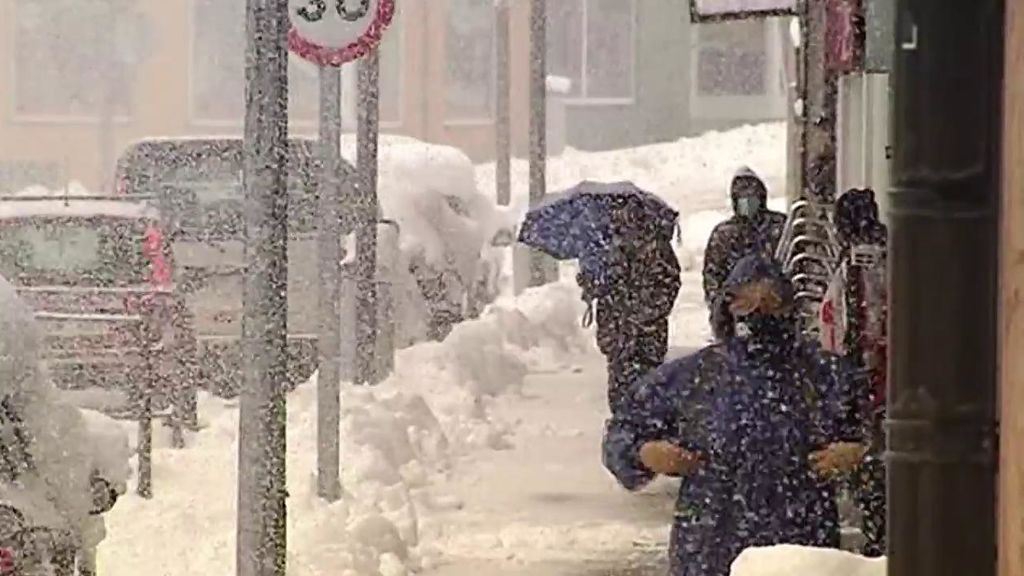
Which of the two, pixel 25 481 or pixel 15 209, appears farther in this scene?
pixel 15 209

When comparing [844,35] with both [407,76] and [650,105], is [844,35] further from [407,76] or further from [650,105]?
[650,105]

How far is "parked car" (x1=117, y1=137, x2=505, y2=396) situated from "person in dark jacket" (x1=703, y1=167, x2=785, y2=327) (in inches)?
94.5

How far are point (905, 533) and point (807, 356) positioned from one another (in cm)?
208

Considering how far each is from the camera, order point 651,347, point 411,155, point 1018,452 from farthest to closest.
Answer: point 411,155 → point 651,347 → point 1018,452

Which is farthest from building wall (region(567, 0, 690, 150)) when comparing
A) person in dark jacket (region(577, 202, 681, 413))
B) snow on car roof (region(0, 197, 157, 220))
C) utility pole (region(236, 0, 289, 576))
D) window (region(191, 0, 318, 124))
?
utility pole (region(236, 0, 289, 576))

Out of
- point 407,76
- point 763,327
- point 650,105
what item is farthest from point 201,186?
point 650,105

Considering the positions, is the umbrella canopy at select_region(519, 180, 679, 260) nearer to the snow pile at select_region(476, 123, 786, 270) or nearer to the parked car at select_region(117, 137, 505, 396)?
the parked car at select_region(117, 137, 505, 396)

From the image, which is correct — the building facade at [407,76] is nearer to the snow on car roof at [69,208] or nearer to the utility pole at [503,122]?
the utility pole at [503,122]

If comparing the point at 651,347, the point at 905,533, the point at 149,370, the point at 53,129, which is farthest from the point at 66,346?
the point at 53,129

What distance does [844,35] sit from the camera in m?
12.2

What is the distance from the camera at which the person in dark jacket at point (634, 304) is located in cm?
1175

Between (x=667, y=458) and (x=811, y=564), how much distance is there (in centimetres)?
150

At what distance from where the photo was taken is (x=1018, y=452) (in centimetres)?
322

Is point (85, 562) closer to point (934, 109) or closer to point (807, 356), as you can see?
point (807, 356)
